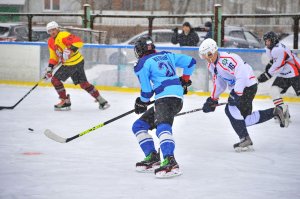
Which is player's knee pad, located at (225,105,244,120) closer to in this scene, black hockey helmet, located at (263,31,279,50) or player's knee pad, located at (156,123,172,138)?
player's knee pad, located at (156,123,172,138)

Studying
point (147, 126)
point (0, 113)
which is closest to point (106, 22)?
point (0, 113)

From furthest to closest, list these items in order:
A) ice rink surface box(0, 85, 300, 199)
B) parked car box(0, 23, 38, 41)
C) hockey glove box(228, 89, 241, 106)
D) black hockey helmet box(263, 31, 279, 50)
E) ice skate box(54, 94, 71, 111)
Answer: parked car box(0, 23, 38, 41) < ice skate box(54, 94, 71, 111) < black hockey helmet box(263, 31, 279, 50) < hockey glove box(228, 89, 241, 106) < ice rink surface box(0, 85, 300, 199)

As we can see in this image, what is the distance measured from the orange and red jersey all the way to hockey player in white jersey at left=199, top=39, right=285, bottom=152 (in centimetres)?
309

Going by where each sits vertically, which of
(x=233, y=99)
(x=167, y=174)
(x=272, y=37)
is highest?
(x=272, y=37)

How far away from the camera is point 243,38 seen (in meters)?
14.0

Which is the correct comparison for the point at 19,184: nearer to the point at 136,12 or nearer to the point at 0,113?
the point at 0,113

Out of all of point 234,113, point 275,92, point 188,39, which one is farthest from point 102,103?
point 234,113

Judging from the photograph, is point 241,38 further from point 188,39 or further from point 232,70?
point 232,70

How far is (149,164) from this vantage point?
4.82 metres

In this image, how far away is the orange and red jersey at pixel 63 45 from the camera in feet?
27.9

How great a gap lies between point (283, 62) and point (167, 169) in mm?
3393

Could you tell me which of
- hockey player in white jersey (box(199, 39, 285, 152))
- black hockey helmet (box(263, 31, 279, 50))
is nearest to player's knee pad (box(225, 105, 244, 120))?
hockey player in white jersey (box(199, 39, 285, 152))

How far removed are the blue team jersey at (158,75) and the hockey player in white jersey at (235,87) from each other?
2.66 feet

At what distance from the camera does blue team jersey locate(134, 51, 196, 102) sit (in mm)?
4617
